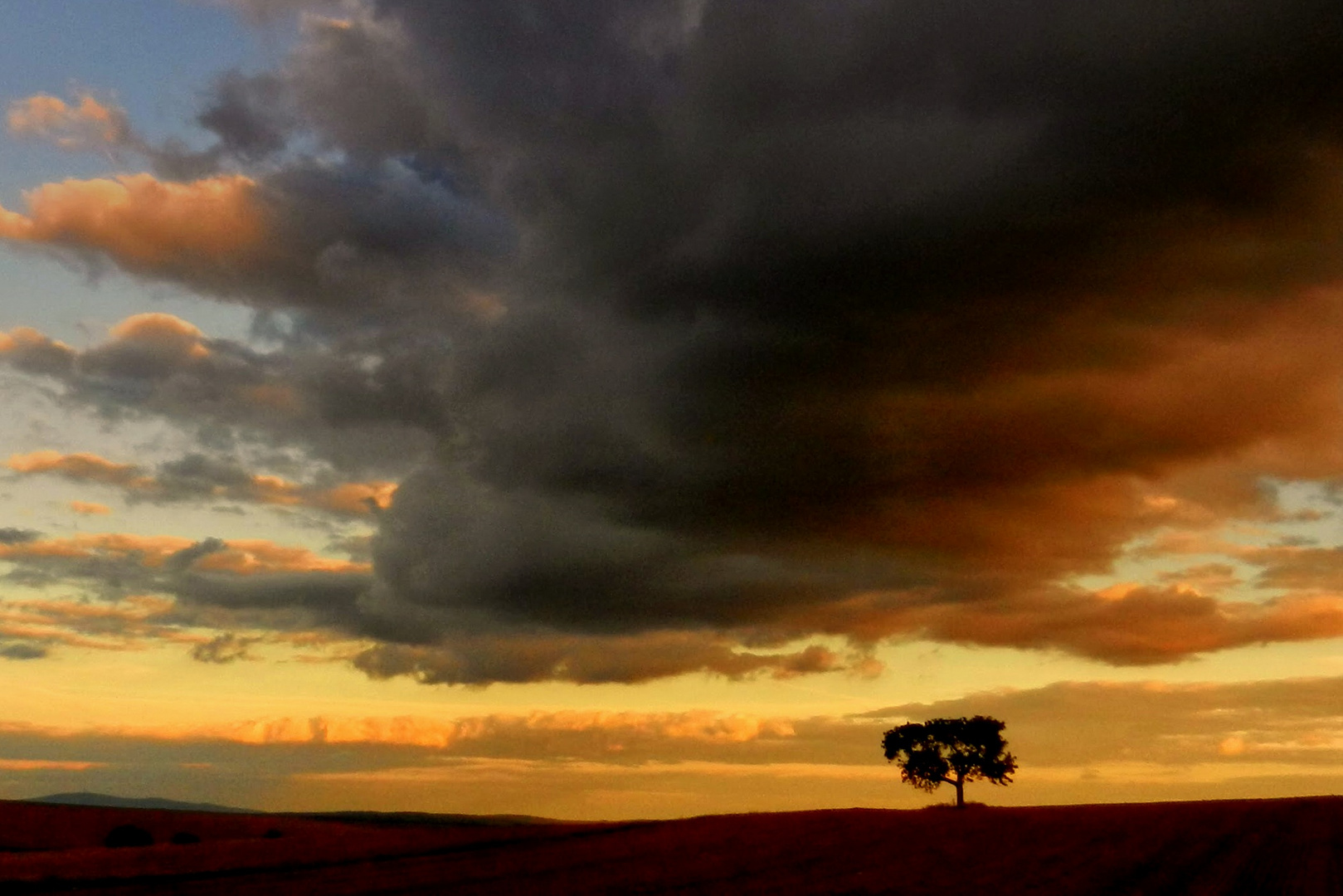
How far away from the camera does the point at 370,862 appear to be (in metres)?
50.1

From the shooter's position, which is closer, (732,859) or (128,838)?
(732,859)

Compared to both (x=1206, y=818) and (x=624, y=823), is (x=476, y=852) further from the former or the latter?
(x=1206, y=818)

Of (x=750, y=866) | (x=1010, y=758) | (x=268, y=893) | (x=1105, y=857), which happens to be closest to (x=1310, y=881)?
(x=1105, y=857)

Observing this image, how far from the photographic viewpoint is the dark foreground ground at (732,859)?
1590 inches

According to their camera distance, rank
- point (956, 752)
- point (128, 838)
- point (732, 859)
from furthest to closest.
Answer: point (956, 752)
point (128, 838)
point (732, 859)

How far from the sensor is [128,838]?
235 feet

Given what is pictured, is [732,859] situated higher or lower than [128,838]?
lower

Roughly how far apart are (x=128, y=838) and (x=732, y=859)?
4105cm

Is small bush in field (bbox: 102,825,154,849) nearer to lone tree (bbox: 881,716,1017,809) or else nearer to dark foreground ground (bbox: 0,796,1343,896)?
dark foreground ground (bbox: 0,796,1343,896)

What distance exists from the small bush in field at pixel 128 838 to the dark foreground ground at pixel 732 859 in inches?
128

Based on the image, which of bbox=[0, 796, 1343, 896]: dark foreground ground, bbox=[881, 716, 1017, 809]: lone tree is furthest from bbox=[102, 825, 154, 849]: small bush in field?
bbox=[881, 716, 1017, 809]: lone tree

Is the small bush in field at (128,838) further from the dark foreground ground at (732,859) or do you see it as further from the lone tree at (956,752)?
the lone tree at (956,752)

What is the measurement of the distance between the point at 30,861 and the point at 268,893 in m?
20.8

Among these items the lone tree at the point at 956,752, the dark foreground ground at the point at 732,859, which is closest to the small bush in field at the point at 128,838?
the dark foreground ground at the point at 732,859
